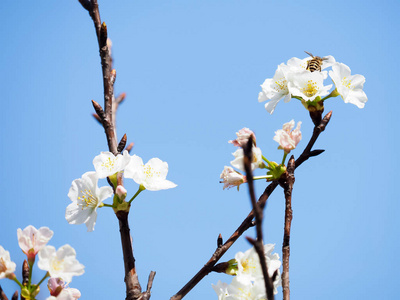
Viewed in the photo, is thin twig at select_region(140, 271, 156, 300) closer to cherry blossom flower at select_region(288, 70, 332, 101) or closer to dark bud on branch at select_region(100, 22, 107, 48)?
cherry blossom flower at select_region(288, 70, 332, 101)

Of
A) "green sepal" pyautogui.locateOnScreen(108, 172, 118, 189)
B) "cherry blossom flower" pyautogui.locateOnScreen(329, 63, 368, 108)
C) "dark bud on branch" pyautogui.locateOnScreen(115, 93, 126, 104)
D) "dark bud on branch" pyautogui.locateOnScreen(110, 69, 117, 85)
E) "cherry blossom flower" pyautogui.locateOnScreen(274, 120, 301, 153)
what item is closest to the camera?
"cherry blossom flower" pyautogui.locateOnScreen(274, 120, 301, 153)

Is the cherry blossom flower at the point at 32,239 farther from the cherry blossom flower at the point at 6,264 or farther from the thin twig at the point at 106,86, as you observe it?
the thin twig at the point at 106,86

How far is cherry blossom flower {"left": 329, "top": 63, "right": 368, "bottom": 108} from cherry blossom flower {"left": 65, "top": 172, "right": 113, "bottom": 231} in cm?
105

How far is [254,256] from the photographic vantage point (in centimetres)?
155

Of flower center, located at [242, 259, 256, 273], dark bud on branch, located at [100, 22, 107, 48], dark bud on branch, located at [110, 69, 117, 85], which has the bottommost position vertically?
flower center, located at [242, 259, 256, 273]

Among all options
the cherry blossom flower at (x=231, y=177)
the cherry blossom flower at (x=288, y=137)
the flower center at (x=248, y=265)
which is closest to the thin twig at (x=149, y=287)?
the flower center at (x=248, y=265)

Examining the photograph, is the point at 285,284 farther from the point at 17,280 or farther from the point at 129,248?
the point at 17,280

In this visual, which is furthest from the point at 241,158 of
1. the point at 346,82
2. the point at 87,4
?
the point at 87,4

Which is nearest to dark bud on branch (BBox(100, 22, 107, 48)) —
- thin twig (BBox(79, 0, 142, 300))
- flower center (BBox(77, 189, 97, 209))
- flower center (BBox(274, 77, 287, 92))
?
thin twig (BBox(79, 0, 142, 300))

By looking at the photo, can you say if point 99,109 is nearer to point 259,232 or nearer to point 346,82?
point 346,82

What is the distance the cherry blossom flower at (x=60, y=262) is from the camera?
4.67 feet

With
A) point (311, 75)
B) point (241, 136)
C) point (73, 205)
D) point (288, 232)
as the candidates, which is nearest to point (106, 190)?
point (73, 205)

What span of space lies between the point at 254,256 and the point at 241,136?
426 millimetres

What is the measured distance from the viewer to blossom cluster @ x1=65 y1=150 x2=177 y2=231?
1.62 meters
